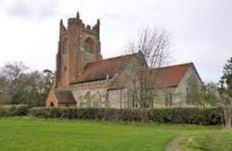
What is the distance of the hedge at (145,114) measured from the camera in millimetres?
34969

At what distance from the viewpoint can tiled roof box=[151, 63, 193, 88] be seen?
186ft

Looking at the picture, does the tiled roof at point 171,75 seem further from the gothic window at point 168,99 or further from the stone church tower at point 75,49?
the stone church tower at point 75,49

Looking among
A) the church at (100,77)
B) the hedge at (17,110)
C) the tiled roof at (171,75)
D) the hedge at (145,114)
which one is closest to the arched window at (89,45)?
the church at (100,77)

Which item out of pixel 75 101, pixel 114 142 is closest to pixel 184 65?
pixel 75 101

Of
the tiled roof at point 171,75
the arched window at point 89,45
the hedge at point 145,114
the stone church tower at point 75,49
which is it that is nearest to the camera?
Result: the hedge at point 145,114

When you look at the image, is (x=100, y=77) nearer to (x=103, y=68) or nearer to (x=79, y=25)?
(x=103, y=68)

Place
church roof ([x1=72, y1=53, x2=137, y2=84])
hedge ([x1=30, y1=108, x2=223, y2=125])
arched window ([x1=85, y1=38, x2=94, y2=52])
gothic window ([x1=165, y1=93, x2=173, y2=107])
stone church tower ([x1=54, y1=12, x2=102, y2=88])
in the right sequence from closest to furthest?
hedge ([x1=30, y1=108, x2=223, y2=125])
gothic window ([x1=165, y1=93, x2=173, y2=107])
church roof ([x1=72, y1=53, x2=137, y2=84])
stone church tower ([x1=54, y1=12, x2=102, y2=88])
arched window ([x1=85, y1=38, x2=94, y2=52])

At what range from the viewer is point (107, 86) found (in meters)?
59.3

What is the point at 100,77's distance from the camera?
62.4m

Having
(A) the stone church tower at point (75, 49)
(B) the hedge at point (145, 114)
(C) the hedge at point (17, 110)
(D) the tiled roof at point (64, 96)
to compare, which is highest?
(A) the stone church tower at point (75, 49)

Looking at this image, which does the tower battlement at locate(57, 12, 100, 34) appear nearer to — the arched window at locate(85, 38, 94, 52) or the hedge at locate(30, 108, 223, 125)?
the arched window at locate(85, 38, 94, 52)

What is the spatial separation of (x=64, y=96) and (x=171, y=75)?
17.9 meters

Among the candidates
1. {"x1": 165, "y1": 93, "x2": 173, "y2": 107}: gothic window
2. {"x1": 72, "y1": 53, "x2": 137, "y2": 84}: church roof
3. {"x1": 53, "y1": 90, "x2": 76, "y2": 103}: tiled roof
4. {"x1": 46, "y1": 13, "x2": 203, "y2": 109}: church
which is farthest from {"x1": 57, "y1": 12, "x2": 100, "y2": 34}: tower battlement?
{"x1": 165, "y1": 93, "x2": 173, "y2": 107}: gothic window

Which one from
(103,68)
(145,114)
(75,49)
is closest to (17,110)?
(103,68)
